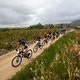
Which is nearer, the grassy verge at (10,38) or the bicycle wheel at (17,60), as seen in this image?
the bicycle wheel at (17,60)

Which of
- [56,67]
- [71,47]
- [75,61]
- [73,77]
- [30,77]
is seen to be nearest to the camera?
[73,77]

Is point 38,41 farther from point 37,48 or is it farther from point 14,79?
point 14,79

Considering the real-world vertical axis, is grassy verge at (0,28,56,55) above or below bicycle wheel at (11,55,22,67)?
below

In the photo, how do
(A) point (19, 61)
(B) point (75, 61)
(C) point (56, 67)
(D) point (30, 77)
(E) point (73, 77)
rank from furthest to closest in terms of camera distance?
(A) point (19, 61) < (D) point (30, 77) < (C) point (56, 67) < (B) point (75, 61) < (E) point (73, 77)

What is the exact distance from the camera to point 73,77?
596cm

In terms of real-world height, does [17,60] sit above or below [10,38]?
above

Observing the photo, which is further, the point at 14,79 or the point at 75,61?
the point at 14,79

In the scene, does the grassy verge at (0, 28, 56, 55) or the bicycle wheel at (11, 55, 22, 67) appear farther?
the grassy verge at (0, 28, 56, 55)

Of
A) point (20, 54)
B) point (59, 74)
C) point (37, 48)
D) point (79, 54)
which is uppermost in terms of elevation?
point (79, 54)

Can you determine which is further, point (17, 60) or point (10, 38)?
point (10, 38)

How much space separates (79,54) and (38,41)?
1921cm

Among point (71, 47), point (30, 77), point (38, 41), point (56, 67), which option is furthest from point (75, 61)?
point (38, 41)

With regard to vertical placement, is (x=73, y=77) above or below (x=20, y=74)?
above

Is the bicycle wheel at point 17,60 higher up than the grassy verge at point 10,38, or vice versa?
the bicycle wheel at point 17,60
